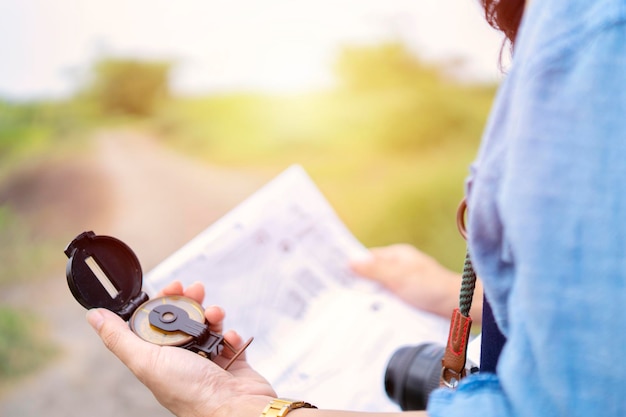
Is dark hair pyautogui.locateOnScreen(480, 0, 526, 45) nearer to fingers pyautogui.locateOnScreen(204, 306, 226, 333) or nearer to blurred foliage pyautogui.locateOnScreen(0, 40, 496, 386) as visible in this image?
fingers pyautogui.locateOnScreen(204, 306, 226, 333)

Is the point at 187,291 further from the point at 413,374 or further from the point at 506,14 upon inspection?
the point at 506,14

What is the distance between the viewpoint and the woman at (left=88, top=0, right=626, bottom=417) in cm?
29

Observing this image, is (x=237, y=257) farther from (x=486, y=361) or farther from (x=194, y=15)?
(x=194, y=15)

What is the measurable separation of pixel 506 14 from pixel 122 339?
45cm

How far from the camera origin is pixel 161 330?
61 centimetres

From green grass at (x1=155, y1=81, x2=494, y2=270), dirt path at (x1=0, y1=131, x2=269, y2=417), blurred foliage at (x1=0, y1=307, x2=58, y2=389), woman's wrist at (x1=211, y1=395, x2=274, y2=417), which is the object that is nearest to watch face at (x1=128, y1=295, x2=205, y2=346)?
woman's wrist at (x1=211, y1=395, x2=274, y2=417)

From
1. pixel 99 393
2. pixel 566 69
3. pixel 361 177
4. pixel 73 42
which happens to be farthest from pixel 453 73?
pixel 566 69

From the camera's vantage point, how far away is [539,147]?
304 mm

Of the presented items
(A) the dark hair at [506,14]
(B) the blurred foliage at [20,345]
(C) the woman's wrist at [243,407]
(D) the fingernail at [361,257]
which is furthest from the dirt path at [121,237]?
(A) the dark hair at [506,14]

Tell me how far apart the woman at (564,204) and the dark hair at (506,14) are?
147mm

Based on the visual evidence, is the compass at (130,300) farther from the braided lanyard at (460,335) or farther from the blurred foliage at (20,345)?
the blurred foliage at (20,345)

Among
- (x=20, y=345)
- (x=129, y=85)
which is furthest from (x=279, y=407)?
(x=129, y=85)

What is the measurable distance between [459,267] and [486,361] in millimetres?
877

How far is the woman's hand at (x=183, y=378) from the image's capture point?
20.7 inches
